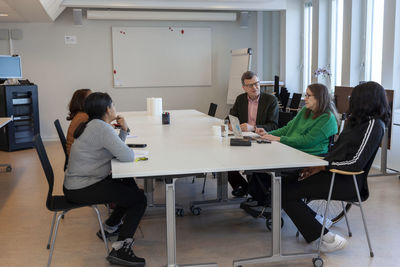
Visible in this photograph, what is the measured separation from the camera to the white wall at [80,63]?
333 inches

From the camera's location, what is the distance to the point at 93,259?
304cm

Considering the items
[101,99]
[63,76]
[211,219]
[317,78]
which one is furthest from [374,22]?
[63,76]

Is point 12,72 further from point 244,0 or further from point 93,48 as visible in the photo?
point 244,0

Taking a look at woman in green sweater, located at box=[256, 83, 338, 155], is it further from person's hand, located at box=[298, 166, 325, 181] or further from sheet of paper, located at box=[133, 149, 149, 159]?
sheet of paper, located at box=[133, 149, 149, 159]

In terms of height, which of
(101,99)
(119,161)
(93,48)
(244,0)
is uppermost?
(244,0)

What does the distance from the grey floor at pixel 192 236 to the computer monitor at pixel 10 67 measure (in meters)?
3.51

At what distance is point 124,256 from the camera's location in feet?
9.46

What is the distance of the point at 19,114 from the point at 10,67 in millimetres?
811

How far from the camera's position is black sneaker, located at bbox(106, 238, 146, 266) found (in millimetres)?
2879

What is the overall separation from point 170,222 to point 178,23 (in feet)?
22.4

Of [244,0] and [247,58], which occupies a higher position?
[244,0]

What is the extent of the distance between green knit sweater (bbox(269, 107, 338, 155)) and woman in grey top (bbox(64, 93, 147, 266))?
132 cm

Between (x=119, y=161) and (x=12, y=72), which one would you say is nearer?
(x=119, y=161)

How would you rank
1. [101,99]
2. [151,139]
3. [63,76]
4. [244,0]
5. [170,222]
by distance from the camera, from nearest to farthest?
[170,222], [101,99], [151,139], [244,0], [63,76]
